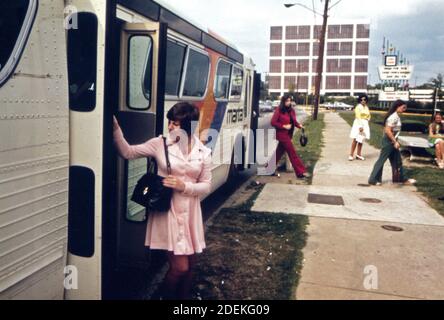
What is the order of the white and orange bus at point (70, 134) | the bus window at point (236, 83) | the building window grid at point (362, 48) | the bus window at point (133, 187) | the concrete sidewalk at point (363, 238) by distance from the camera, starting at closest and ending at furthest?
the white and orange bus at point (70, 134), the bus window at point (133, 187), the concrete sidewalk at point (363, 238), the bus window at point (236, 83), the building window grid at point (362, 48)

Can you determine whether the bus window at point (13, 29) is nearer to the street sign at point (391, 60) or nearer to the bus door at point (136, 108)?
the bus door at point (136, 108)

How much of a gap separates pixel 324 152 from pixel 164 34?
12627mm

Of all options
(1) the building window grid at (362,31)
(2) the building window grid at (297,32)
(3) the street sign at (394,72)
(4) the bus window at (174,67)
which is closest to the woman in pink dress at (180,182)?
(4) the bus window at (174,67)

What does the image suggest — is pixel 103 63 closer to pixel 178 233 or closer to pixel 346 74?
pixel 178 233

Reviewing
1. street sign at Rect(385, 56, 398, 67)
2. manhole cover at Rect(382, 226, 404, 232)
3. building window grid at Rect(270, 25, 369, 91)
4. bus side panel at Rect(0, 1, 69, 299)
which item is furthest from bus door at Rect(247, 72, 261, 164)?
building window grid at Rect(270, 25, 369, 91)

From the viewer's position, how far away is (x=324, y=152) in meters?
15.7

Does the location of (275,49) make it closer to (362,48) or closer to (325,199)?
(362,48)

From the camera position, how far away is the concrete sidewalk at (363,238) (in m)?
4.72

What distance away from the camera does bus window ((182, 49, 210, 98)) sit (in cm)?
603

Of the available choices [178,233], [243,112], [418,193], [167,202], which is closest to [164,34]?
[167,202]

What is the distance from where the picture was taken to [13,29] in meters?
2.76

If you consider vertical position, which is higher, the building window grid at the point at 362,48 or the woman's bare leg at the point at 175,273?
the building window grid at the point at 362,48

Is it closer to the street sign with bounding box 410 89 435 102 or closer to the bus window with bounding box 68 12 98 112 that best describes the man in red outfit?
the bus window with bounding box 68 12 98 112

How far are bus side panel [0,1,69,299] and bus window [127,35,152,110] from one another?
95 cm
